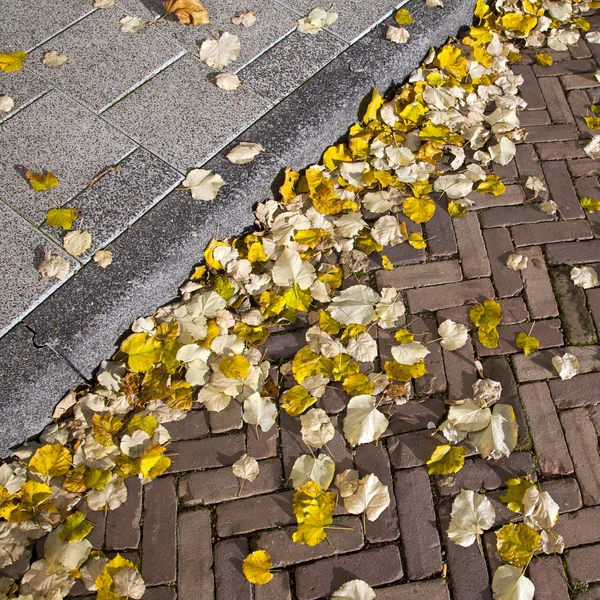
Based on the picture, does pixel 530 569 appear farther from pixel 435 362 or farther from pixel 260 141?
pixel 260 141

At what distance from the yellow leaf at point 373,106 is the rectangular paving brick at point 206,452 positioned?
1.54 m

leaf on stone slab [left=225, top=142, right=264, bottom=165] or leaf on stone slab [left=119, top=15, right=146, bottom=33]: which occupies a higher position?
leaf on stone slab [left=119, top=15, right=146, bottom=33]

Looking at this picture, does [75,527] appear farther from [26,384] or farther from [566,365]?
[566,365]

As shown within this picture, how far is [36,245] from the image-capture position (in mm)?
2236

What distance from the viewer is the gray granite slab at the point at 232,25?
2.81m

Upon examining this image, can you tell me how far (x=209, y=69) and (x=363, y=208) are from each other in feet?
3.22

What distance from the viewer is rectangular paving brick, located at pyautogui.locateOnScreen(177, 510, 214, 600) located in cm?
180

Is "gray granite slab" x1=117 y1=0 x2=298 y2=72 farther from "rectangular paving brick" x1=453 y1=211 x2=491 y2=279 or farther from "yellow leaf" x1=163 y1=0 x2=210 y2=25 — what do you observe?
"rectangular paving brick" x1=453 y1=211 x2=491 y2=279

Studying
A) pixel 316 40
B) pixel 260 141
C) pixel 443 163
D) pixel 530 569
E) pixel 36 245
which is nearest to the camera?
pixel 530 569

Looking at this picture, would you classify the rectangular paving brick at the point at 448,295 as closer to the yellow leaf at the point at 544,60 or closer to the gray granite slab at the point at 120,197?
the gray granite slab at the point at 120,197

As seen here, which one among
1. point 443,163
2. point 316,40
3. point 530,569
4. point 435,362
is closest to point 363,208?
point 443,163

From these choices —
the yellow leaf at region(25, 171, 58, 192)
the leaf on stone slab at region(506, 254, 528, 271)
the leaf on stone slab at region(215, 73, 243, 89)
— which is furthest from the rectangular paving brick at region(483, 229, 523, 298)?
the yellow leaf at region(25, 171, 58, 192)

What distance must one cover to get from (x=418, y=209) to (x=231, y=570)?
154cm

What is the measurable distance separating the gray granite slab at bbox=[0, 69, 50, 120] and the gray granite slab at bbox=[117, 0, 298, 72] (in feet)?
2.02
